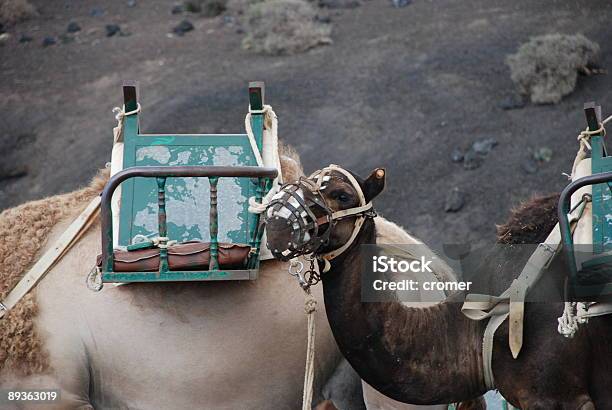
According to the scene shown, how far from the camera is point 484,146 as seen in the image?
10.7 meters

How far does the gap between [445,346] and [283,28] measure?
11290mm

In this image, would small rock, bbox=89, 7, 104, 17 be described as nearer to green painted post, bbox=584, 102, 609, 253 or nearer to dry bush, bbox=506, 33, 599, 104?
dry bush, bbox=506, 33, 599, 104

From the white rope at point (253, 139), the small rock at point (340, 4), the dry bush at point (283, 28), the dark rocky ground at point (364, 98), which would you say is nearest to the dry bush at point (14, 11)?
the dark rocky ground at point (364, 98)

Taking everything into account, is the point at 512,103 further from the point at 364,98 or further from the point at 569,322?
the point at 569,322

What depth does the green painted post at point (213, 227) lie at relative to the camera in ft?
12.2

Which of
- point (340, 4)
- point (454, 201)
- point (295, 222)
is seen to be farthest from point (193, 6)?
point (295, 222)

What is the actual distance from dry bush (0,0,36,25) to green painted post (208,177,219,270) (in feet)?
48.7

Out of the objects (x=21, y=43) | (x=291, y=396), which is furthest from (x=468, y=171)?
(x=21, y=43)

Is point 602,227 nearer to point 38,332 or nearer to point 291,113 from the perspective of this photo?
point 38,332

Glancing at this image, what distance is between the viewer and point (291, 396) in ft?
14.4

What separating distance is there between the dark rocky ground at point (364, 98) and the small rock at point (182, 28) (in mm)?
206

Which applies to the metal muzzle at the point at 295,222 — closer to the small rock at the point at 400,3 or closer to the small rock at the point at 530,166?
the small rock at the point at 530,166

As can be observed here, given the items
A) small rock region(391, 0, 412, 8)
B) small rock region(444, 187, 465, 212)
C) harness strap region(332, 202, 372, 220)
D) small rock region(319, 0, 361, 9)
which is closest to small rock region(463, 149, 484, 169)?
small rock region(444, 187, 465, 212)

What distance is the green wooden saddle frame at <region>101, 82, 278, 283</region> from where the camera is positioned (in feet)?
12.4
